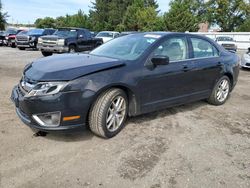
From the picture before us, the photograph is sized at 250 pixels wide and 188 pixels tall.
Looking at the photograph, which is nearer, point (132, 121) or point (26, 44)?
point (132, 121)

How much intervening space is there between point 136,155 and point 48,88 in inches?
56.6

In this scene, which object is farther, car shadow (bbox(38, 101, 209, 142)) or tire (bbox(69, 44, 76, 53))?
tire (bbox(69, 44, 76, 53))

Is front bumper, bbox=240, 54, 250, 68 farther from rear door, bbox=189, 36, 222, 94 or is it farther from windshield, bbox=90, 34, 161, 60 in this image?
windshield, bbox=90, 34, 161, 60

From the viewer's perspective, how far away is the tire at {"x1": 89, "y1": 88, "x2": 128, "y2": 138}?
4062 millimetres

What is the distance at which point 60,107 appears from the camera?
3.74 m

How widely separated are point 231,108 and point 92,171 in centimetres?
406

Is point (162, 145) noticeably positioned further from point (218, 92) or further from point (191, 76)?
point (218, 92)

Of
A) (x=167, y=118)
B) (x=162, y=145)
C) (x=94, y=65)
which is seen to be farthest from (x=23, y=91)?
(x=167, y=118)

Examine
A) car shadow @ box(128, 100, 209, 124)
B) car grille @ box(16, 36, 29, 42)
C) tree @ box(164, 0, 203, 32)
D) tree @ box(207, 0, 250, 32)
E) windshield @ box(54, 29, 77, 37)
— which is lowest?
car shadow @ box(128, 100, 209, 124)

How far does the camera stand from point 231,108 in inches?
251

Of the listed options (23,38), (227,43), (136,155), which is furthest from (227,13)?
(136,155)

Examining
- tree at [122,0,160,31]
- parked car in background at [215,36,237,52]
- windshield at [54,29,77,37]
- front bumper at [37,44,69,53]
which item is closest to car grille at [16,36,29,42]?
windshield at [54,29,77,37]

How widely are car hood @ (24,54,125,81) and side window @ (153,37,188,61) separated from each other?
34.4 inches

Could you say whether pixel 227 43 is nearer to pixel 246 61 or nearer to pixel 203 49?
pixel 246 61
